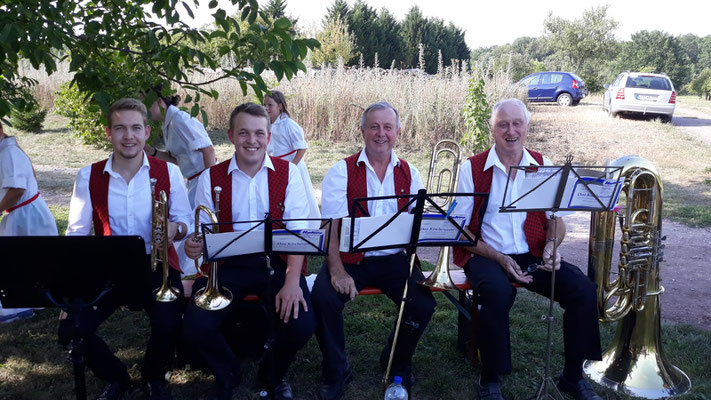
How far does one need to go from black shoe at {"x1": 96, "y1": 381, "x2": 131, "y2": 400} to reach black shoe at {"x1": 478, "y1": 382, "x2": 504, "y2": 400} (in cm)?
203

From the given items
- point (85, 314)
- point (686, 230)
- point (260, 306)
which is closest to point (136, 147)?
point (85, 314)

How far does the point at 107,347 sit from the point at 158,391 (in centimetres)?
37

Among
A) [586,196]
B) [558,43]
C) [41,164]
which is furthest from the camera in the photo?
[558,43]

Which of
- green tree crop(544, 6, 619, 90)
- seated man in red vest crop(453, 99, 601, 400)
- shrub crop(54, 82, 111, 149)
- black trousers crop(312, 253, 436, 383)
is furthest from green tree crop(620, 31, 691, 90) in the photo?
black trousers crop(312, 253, 436, 383)

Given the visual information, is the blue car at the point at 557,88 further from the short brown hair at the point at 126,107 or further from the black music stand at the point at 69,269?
the black music stand at the point at 69,269

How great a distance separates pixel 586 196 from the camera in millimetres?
2898

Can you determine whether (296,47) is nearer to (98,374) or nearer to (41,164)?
(98,374)

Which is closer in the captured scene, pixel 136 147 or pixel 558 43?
pixel 136 147

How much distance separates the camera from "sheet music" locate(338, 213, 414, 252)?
2744 mm

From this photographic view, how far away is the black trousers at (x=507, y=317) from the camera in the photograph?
3.13 metres

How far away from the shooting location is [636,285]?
324 cm

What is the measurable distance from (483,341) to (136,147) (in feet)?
7.35

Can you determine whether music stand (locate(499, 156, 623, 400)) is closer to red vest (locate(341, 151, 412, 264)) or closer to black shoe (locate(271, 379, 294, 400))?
red vest (locate(341, 151, 412, 264))

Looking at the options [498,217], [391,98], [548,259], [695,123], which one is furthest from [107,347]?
[695,123]
